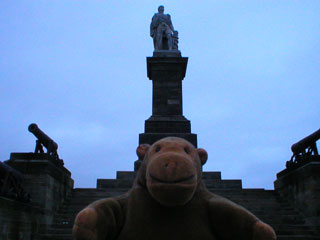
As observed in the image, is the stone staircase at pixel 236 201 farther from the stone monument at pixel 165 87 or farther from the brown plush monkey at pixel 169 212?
the brown plush monkey at pixel 169 212

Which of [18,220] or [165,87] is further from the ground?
[165,87]

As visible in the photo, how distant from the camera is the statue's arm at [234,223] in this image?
8.17 ft

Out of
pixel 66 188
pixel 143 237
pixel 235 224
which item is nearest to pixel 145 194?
pixel 143 237

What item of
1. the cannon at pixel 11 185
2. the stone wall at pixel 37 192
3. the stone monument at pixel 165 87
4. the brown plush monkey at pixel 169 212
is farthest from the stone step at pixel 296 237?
the stone monument at pixel 165 87

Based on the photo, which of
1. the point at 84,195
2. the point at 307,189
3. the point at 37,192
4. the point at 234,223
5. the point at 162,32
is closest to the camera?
the point at 234,223

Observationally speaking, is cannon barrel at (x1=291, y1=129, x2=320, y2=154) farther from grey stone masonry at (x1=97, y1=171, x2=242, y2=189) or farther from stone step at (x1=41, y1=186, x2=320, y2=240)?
grey stone masonry at (x1=97, y1=171, x2=242, y2=189)

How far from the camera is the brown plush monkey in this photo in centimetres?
244

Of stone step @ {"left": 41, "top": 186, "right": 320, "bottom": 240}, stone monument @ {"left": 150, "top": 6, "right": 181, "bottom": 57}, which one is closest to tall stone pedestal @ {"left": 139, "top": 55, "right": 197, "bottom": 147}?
stone monument @ {"left": 150, "top": 6, "right": 181, "bottom": 57}

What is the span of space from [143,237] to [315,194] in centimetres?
646

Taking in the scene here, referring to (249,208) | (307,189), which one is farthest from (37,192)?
(307,189)

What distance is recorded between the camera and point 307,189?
786cm

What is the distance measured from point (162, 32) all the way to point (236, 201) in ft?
30.4

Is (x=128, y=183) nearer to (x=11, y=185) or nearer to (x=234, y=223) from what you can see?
(x=11, y=185)

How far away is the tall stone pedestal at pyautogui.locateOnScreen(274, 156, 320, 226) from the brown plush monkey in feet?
19.2
